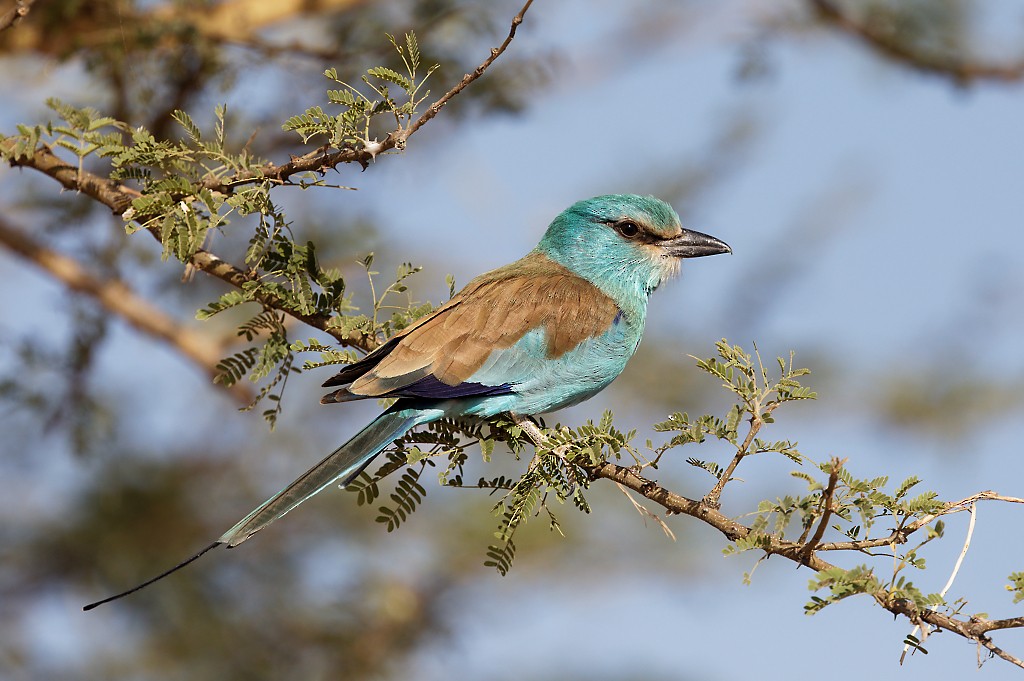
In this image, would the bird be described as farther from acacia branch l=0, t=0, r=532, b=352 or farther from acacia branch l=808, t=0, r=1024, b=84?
acacia branch l=808, t=0, r=1024, b=84

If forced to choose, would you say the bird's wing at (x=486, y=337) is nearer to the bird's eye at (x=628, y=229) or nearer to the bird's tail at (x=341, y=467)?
the bird's tail at (x=341, y=467)

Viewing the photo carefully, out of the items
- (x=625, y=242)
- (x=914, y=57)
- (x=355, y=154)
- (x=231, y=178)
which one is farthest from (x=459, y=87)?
(x=914, y=57)

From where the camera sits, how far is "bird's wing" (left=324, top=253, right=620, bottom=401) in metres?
3.48

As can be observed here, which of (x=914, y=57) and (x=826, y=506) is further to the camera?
(x=914, y=57)

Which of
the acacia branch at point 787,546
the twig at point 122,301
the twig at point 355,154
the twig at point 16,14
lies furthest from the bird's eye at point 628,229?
the twig at point 16,14

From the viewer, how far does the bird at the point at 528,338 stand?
3.42 meters

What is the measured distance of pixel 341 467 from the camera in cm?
336

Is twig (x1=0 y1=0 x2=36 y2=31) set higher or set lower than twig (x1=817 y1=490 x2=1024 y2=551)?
lower

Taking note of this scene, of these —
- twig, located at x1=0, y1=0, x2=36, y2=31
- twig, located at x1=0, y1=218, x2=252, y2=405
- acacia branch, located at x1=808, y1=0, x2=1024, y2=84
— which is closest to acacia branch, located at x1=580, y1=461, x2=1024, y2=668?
twig, located at x1=0, y1=0, x2=36, y2=31

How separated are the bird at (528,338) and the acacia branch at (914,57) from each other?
2.24 m

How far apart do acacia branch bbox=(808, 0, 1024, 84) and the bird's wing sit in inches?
111

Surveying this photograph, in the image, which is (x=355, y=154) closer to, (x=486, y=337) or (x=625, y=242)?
(x=486, y=337)

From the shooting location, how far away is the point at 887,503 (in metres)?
2.69

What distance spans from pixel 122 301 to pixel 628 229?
7.67 ft
